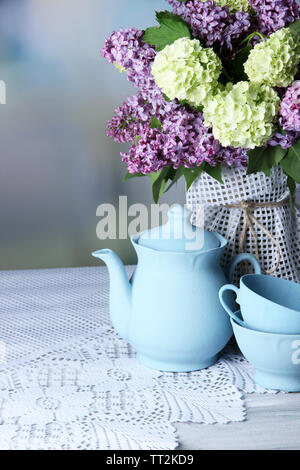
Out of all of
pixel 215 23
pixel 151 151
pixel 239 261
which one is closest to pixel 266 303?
pixel 239 261

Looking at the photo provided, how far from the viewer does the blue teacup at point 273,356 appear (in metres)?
0.85

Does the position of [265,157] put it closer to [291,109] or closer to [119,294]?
[291,109]

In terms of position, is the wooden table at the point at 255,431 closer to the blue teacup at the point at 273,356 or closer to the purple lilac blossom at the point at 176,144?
the blue teacup at the point at 273,356

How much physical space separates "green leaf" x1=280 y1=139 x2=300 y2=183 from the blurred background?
1.30 m

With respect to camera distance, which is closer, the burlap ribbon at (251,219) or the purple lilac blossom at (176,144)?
the purple lilac blossom at (176,144)

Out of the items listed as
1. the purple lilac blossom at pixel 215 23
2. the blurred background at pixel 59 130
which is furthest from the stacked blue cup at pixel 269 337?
the blurred background at pixel 59 130

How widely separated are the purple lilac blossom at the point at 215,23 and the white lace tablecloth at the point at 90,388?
50cm

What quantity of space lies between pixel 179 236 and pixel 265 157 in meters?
0.18

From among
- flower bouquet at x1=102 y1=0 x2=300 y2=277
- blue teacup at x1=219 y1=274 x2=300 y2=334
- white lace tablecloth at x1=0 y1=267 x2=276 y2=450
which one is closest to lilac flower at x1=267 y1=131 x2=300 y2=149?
flower bouquet at x1=102 y1=0 x2=300 y2=277

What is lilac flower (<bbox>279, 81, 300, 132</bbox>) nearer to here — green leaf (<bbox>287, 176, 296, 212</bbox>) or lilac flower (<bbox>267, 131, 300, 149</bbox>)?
lilac flower (<bbox>267, 131, 300, 149</bbox>)

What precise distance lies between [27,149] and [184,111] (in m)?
1.31

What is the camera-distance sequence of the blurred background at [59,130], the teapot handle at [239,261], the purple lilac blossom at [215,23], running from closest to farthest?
1. the purple lilac blossom at [215,23]
2. the teapot handle at [239,261]
3. the blurred background at [59,130]

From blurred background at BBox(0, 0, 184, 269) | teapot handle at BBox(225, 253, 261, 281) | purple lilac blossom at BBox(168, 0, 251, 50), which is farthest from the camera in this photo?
blurred background at BBox(0, 0, 184, 269)

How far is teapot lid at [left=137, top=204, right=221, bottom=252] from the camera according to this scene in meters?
0.95
